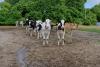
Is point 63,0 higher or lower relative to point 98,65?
higher

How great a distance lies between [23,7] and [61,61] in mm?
26930

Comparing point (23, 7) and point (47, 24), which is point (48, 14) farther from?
point (47, 24)

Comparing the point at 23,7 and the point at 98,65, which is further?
the point at 23,7

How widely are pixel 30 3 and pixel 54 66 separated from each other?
27046 mm

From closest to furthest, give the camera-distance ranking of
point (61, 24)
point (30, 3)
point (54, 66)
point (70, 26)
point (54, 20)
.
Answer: point (54, 66) → point (61, 24) → point (70, 26) → point (54, 20) → point (30, 3)

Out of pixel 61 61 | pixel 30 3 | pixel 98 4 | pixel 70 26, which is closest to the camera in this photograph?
pixel 61 61

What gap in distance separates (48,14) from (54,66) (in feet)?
72.8

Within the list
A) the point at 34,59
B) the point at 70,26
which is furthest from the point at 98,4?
the point at 34,59

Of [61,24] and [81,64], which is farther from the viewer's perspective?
[61,24]

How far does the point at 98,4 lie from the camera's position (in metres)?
96.8

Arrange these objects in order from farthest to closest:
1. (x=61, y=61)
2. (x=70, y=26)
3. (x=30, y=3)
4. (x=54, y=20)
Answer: (x=30, y=3) → (x=54, y=20) → (x=70, y=26) → (x=61, y=61)

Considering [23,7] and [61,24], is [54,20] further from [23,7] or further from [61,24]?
[61,24]

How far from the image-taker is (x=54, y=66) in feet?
37.0

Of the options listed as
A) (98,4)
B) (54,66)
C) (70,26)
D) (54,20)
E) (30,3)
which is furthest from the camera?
(98,4)
